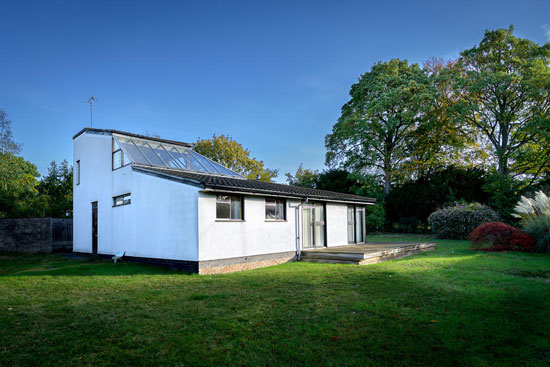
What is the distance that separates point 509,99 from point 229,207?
23598 mm

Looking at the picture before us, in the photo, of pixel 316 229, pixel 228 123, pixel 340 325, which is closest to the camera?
pixel 340 325

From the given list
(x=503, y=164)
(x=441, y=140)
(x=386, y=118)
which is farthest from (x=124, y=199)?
(x=503, y=164)

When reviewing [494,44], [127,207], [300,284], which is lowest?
[300,284]

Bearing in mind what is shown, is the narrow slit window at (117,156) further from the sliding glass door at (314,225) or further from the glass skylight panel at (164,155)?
the sliding glass door at (314,225)

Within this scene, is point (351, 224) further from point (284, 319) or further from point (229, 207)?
point (284, 319)

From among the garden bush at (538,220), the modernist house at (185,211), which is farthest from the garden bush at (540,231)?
the modernist house at (185,211)

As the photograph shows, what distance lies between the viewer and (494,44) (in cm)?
2436

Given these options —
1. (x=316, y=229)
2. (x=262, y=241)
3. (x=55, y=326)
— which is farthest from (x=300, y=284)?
(x=316, y=229)

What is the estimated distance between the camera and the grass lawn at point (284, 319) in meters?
3.94

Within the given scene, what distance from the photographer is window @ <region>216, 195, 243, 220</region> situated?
1040cm

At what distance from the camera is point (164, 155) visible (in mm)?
15633

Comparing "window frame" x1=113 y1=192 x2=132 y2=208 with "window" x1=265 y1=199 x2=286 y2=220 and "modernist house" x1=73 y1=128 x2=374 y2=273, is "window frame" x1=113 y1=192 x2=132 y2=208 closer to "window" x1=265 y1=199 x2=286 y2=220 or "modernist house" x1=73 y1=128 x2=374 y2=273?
"modernist house" x1=73 y1=128 x2=374 y2=273

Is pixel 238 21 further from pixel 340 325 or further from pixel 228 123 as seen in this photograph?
pixel 228 123

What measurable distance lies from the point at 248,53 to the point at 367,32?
227 inches
